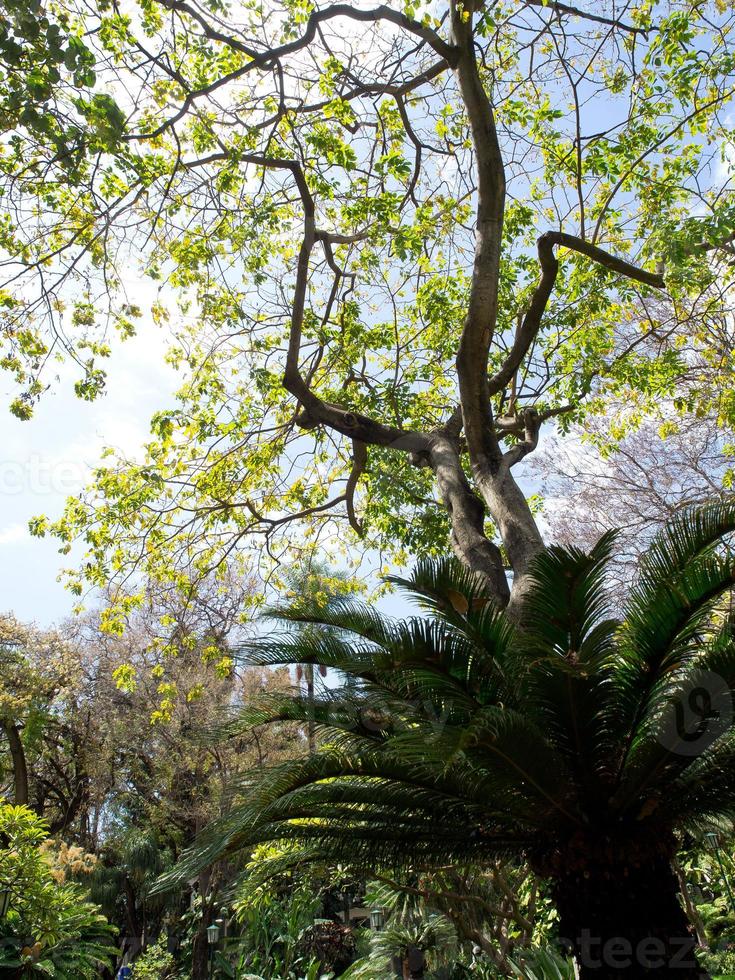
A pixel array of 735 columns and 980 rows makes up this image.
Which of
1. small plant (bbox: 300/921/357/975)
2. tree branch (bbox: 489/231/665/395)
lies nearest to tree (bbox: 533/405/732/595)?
tree branch (bbox: 489/231/665/395)

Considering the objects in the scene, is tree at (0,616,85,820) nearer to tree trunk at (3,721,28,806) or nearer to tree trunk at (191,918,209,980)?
tree trunk at (3,721,28,806)

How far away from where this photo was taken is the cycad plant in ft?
11.1

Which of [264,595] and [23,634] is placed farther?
[23,634]

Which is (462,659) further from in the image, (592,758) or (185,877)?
(185,877)

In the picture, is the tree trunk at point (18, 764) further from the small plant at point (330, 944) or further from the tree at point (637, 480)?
the tree at point (637, 480)

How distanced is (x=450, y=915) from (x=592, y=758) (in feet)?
11.0

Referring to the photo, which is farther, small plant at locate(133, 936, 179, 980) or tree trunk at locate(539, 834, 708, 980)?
small plant at locate(133, 936, 179, 980)

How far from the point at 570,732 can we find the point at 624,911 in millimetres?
908

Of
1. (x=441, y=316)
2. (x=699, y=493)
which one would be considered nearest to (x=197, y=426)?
(x=441, y=316)

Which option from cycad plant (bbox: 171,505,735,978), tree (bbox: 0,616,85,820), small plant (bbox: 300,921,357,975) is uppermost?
tree (bbox: 0,616,85,820)

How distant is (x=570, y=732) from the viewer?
12.0ft

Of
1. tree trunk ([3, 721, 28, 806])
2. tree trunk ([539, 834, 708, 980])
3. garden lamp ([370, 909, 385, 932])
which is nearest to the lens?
tree trunk ([539, 834, 708, 980])

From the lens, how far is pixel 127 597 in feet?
28.3

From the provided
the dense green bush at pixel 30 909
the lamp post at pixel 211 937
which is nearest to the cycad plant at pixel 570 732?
the dense green bush at pixel 30 909
